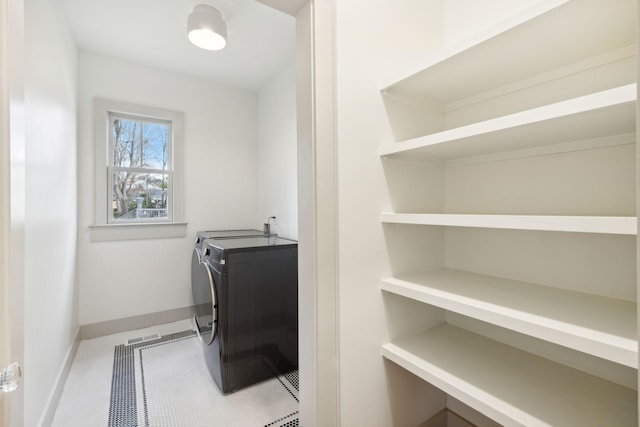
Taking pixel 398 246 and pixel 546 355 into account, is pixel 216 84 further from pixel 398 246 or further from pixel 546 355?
pixel 546 355

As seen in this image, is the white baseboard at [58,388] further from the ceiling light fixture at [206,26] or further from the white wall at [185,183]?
the ceiling light fixture at [206,26]

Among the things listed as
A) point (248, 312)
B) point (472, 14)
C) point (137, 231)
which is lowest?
point (248, 312)

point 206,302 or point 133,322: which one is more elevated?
point 206,302

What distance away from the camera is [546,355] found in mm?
1073

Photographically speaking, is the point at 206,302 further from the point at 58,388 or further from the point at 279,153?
the point at 279,153

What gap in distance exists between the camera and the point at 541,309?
83cm

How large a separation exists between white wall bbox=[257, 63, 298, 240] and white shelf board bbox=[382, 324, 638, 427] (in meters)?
1.59

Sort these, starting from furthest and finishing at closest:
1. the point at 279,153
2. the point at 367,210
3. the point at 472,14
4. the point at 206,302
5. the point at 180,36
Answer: the point at 279,153 → the point at 180,36 → the point at 206,302 → the point at 472,14 → the point at 367,210

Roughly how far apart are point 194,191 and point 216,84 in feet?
3.90

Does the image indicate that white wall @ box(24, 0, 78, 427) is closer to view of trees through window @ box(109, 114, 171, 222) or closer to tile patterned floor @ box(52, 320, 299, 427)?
tile patterned floor @ box(52, 320, 299, 427)

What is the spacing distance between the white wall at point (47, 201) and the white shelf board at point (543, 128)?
167 centimetres

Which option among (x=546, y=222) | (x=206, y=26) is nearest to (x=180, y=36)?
(x=206, y=26)

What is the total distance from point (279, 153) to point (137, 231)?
156 cm

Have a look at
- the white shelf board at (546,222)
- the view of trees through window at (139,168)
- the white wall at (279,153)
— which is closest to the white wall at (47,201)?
the view of trees through window at (139,168)
